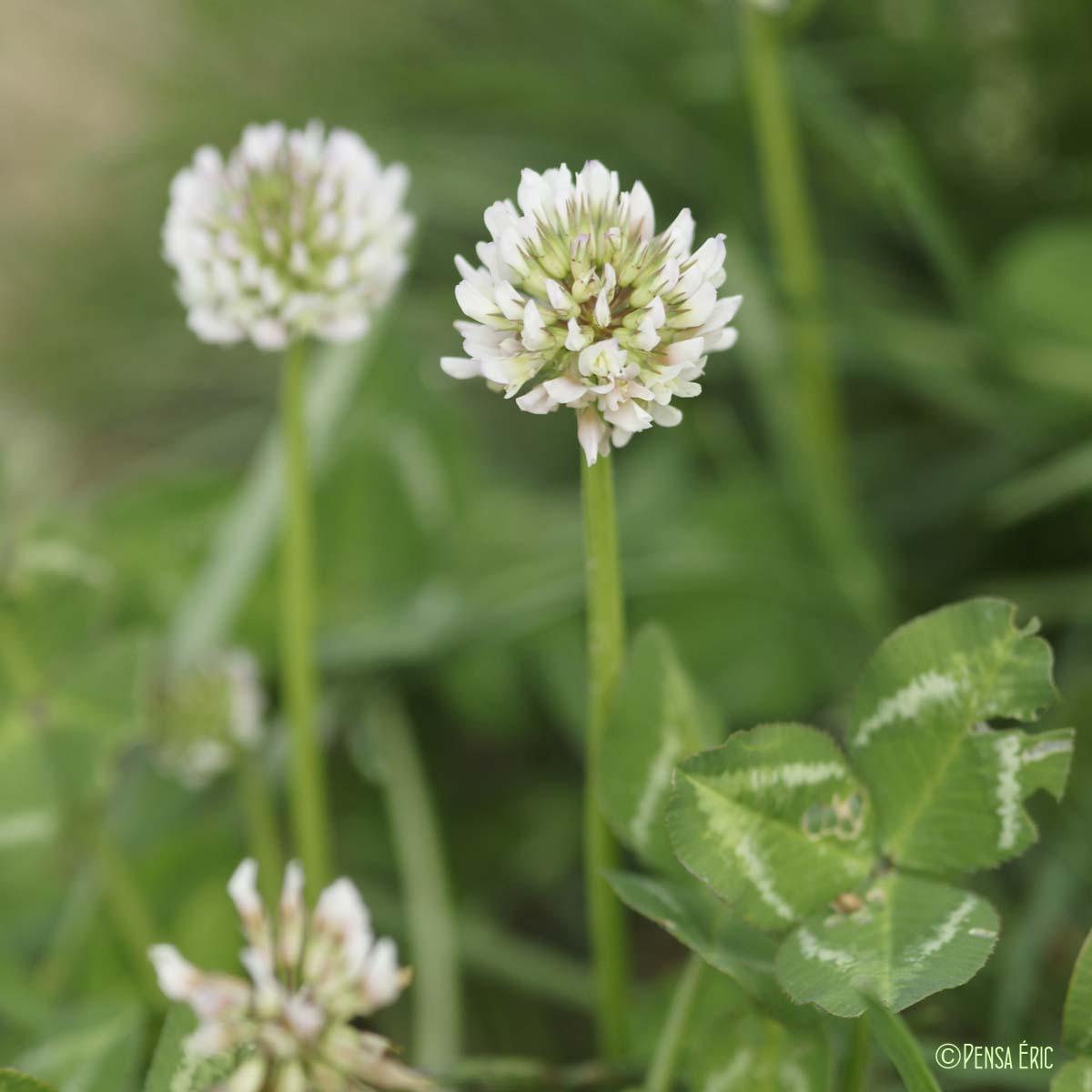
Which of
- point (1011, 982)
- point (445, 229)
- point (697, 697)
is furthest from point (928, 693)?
point (445, 229)

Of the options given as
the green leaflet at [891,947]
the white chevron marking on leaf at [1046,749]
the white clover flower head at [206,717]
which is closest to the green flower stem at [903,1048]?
the green leaflet at [891,947]

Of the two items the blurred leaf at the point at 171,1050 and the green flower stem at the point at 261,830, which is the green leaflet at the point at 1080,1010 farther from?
the green flower stem at the point at 261,830

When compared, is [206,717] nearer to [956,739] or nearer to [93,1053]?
[93,1053]

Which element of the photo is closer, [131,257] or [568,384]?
[568,384]

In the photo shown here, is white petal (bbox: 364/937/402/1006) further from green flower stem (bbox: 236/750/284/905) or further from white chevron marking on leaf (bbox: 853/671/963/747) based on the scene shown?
green flower stem (bbox: 236/750/284/905)

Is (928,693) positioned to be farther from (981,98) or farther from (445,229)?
(445,229)

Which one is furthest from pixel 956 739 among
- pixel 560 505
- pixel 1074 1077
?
pixel 560 505
